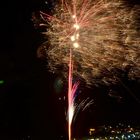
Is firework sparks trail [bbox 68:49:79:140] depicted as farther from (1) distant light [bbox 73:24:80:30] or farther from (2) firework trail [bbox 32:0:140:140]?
(1) distant light [bbox 73:24:80:30]

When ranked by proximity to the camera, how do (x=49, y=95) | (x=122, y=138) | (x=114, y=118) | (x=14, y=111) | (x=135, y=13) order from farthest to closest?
1. (x=114, y=118)
2. (x=122, y=138)
3. (x=49, y=95)
4. (x=14, y=111)
5. (x=135, y=13)

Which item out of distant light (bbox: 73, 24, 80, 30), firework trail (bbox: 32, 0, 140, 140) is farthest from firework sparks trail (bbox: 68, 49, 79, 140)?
distant light (bbox: 73, 24, 80, 30)

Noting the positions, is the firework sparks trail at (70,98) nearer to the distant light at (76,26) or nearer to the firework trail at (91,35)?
the firework trail at (91,35)

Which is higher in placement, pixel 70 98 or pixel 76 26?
pixel 76 26

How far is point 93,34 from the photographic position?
9789 mm

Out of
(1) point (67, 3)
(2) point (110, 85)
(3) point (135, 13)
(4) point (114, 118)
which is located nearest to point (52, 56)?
(1) point (67, 3)

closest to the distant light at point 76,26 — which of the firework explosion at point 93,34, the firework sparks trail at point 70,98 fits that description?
the firework explosion at point 93,34

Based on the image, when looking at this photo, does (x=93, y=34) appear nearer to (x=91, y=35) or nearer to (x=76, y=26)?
(x=91, y=35)

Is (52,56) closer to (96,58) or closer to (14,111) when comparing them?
(96,58)

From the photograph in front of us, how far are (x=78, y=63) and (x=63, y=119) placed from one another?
3199 millimetres

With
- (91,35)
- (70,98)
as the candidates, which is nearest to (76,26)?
(91,35)

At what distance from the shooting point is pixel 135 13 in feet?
30.8

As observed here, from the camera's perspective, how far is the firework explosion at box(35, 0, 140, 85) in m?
9.38

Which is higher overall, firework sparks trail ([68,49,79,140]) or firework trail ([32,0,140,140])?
firework trail ([32,0,140,140])
